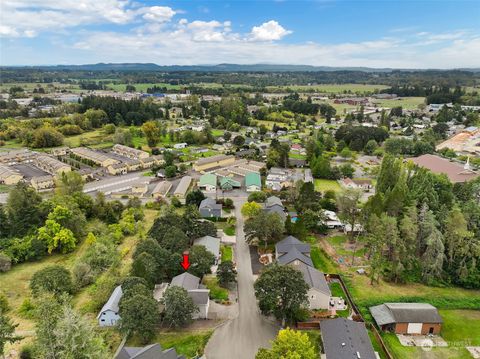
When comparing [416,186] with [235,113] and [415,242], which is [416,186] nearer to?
[415,242]

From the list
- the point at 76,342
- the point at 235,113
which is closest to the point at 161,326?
the point at 76,342

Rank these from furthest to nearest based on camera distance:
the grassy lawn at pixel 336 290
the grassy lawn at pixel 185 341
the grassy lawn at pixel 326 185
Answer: the grassy lawn at pixel 326 185, the grassy lawn at pixel 336 290, the grassy lawn at pixel 185 341

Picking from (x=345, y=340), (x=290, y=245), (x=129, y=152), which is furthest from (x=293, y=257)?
(x=129, y=152)

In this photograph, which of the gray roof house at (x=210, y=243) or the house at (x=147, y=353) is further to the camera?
the gray roof house at (x=210, y=243)

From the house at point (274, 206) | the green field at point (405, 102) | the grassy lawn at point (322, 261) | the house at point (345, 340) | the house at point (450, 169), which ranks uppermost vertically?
the green field at point (405, 102)

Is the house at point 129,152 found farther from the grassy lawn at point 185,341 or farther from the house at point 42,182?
the grassy lawn at point 185,341

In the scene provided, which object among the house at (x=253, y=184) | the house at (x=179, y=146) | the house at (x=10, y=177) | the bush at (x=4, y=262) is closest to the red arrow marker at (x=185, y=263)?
the bush at (x=4, y=262)
